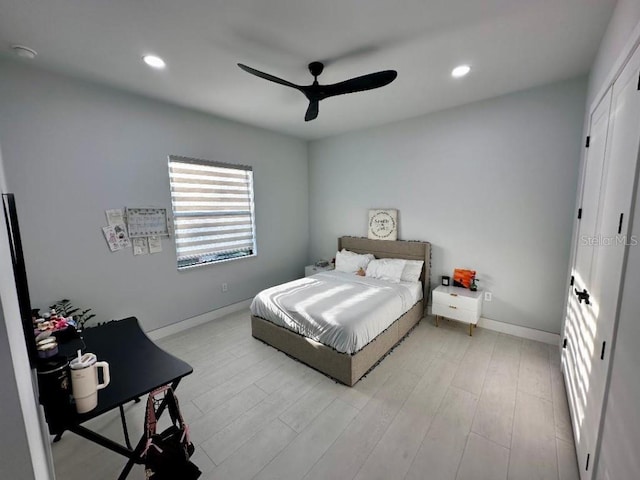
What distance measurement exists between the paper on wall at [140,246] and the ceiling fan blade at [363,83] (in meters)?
2.49

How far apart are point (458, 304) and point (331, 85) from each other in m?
2.74

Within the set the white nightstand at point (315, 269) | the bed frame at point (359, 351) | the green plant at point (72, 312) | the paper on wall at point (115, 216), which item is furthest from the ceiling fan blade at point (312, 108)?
the green plant at point (72, 312)

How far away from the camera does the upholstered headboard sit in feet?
11.9

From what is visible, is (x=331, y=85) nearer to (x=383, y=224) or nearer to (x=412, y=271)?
(x=383, y=224)

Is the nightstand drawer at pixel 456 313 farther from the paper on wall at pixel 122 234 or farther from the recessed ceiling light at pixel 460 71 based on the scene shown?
the paper on wall at pixel 122 234

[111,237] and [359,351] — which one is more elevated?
[111,237]

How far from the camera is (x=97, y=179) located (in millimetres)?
2672

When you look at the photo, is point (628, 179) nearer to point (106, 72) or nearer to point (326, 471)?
point (326, 471)

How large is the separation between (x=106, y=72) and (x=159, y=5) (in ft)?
4.00

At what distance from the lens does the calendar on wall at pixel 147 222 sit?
2918 millimetres

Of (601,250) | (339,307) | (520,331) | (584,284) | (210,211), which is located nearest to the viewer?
(601,250)

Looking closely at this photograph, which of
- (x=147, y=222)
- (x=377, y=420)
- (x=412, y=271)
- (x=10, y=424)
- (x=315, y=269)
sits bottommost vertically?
(x=377, y=420)

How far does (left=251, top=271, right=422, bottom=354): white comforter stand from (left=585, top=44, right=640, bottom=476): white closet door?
1.45 metres

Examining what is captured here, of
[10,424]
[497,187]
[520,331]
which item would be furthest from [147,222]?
[520,331]
